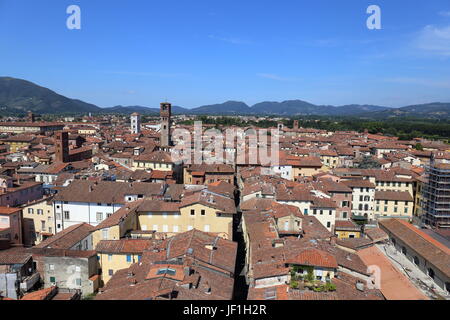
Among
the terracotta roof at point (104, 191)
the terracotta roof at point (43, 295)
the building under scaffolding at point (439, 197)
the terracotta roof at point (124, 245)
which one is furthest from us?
the building under scaffolding at point (439, 197)

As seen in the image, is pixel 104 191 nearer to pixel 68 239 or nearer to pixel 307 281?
pixel 68 239

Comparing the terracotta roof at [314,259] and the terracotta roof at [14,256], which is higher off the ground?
the terracotta roof at [314,259]

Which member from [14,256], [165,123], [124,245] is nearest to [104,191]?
[14,256]

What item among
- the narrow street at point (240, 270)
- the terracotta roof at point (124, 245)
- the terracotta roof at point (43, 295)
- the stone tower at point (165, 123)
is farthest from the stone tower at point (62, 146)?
the terracotta roof at point (43, 295)

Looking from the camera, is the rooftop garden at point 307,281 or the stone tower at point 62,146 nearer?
the rooftop garden at point 307,281

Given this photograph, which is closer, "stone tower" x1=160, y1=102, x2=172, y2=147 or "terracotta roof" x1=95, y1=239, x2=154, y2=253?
"terracotta roof" x1=95, y1=239, x2=154, y2=253

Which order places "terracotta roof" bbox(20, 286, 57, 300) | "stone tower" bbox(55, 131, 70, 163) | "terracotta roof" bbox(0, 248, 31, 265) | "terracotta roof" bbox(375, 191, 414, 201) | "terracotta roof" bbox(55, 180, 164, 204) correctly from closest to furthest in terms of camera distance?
"terracotta roof" bbox(20, 286, 57, 300), "terracotta roof" bbox(0, 248, 31, 265), "terracotta roof" bbox(55, 180, 164, 204), "terracotta roof" bbox(375, 191, 414, 201), "stone tower" bbox(55, 131, 70, 163)

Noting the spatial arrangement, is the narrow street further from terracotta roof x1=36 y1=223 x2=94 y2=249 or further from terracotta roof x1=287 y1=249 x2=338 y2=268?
terracotta roof x1=36 y1=223 x2=94 y2=249

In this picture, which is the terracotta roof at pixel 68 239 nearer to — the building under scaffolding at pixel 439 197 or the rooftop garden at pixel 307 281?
the rooftop garden at pixel 307 281

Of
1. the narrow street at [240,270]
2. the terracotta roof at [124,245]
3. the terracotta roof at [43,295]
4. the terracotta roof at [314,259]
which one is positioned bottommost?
the narrow street at [240,270]

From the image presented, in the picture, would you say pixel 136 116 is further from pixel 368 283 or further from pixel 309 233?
pixel 368 283

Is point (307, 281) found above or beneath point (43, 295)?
above

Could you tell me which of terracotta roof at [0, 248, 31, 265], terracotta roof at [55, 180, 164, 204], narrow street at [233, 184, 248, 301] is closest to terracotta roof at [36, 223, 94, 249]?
terracotta roof at [0, 248, 31, 265]

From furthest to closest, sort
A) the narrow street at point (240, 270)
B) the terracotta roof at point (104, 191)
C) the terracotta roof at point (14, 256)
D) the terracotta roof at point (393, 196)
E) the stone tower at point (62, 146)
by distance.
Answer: the stone tower at point (62, 146), the terracotta roof at point (393, 196), the terracotta roof at point (104, 191), the narrow street at point (240, 270), the terracotta roof at point (14, 256)
